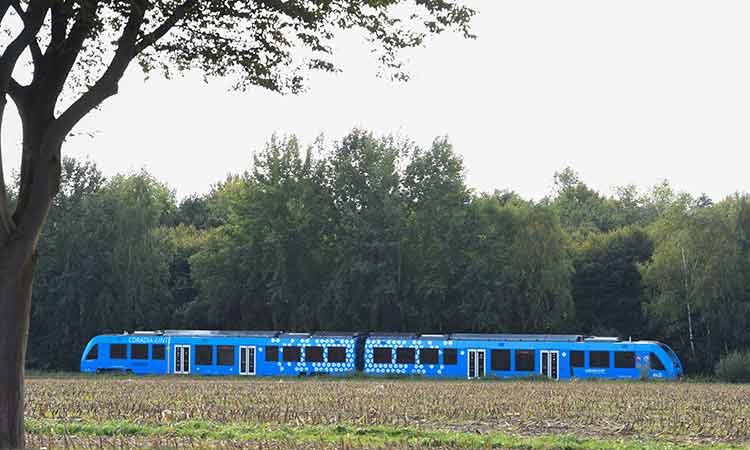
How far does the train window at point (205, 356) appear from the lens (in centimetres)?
5519

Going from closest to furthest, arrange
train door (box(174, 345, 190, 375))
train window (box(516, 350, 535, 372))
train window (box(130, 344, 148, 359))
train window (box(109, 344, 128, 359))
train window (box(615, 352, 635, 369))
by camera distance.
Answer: train window (box(615, 352, 635, 369)) → train window (box(516, 350, 535, 372)) → train door (box(174, 345, 190, 375)) → train window (box(130, 344, 148, 359)) → train window (box(109, 344, 128, 359))

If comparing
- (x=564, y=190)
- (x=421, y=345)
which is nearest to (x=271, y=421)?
(x=421, y=345)

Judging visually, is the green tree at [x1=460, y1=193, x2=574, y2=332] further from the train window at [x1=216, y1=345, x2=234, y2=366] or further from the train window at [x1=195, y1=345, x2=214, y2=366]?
the train window at [x1=195, y1=345, x2=214, y2=366]

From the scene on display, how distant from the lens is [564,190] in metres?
125

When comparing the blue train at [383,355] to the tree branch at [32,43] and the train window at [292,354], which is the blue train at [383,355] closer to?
the train window at [292,354]

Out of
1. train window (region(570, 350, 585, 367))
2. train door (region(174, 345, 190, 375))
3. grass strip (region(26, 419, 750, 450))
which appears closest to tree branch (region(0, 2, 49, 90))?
grass strip (region(26, 419, 750, 450))

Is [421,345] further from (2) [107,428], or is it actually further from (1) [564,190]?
(1) [564,190]

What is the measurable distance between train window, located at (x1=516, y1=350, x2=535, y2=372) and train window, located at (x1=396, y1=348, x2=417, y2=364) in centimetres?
478

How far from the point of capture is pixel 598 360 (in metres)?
51.8

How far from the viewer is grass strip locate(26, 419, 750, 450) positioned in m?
19.3

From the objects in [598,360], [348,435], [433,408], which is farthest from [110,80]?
[598,360]

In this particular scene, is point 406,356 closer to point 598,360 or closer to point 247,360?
point 247,360

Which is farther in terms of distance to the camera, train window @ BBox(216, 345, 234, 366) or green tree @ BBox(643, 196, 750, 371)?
green tree @ BBox(643, 196, 750, 371)

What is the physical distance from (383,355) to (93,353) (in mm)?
14751
